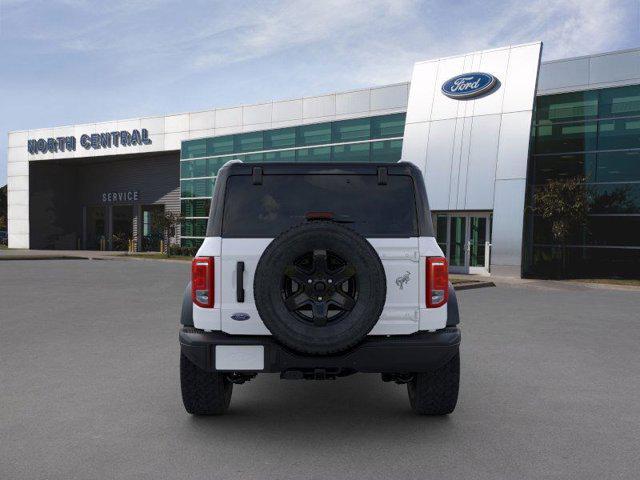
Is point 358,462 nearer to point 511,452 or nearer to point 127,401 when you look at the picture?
point 511,452

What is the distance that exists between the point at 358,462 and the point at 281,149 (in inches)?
1162

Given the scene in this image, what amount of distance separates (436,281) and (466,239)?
811 inches

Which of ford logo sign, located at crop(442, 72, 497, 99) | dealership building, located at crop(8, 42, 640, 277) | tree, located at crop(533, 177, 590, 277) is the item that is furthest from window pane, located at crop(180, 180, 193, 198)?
tree, located at crop(533, 177, 590, 277)

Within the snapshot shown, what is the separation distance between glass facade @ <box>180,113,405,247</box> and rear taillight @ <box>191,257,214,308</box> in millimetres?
18564

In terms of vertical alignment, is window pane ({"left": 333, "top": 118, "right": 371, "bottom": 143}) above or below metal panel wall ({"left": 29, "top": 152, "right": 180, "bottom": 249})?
above

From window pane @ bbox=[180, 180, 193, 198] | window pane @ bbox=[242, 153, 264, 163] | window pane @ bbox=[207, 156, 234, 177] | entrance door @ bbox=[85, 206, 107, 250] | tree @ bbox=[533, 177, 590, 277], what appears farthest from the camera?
entrance door @ bbox=[85, 206, 107, 250]

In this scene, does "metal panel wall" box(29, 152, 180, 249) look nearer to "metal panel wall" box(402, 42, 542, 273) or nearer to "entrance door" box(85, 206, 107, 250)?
"entrance door" box(85, 206, 107, 250)

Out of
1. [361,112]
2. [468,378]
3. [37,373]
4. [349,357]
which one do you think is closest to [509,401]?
[468,378]

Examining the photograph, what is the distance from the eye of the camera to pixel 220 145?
35.8 meters

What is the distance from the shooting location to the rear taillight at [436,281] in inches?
163

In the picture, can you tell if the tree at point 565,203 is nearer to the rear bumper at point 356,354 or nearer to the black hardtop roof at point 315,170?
the black hardtop roof at point 315,170

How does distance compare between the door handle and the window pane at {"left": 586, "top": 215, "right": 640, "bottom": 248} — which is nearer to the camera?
the door handle

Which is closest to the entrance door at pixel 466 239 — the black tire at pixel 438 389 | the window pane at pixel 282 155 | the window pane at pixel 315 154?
the window pane at pixel 315 154

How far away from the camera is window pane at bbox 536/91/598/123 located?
22656 millimetres
